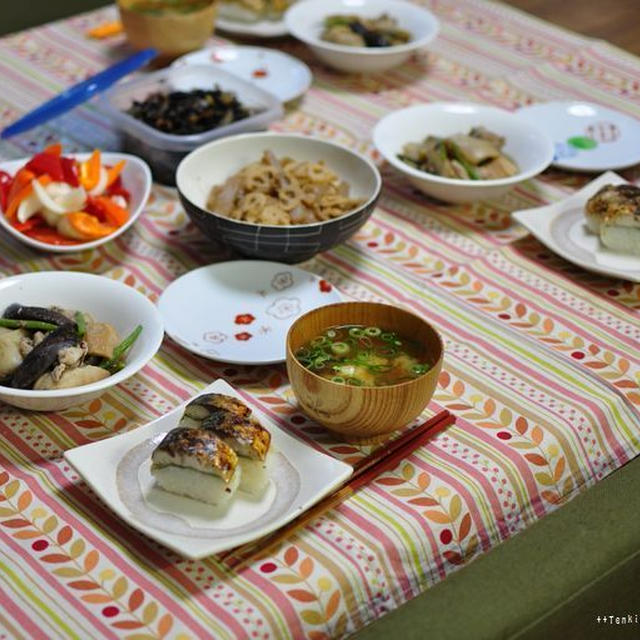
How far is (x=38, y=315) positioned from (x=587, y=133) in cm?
135

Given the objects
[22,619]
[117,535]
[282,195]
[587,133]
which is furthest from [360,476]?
[587,133]

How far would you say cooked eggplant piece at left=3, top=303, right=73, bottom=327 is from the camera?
1483 mm

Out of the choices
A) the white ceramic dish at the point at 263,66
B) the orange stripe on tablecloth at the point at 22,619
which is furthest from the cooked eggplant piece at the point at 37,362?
the white ceramic dish at the point at 263,66

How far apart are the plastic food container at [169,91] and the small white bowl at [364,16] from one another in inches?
12.2

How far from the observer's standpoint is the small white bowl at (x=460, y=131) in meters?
1.96

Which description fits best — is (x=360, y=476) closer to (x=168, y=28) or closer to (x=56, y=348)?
(x=56, y=348)

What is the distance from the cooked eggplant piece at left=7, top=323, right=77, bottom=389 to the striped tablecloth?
8 cm

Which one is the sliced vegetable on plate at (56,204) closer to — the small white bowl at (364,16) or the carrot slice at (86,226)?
the carrot slice at (86,226)

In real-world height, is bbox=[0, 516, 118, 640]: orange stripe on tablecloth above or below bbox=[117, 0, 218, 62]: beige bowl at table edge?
below

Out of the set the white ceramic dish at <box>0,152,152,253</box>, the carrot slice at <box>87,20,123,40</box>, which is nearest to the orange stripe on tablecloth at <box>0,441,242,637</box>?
the white ceramic dish at <box>0,152,152,253</box>

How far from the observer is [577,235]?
74.3 inches

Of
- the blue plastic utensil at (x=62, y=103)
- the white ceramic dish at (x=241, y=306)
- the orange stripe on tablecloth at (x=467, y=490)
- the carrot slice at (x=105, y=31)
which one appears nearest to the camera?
the orange stripe on tablecloth at (x=467, y=490)

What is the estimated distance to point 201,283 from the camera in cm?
173

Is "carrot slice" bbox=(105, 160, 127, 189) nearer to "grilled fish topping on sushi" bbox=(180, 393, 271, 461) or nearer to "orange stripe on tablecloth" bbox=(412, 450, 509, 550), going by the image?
"grilled fish topping on sushi" bbox=(180, 393, 271, 461)
